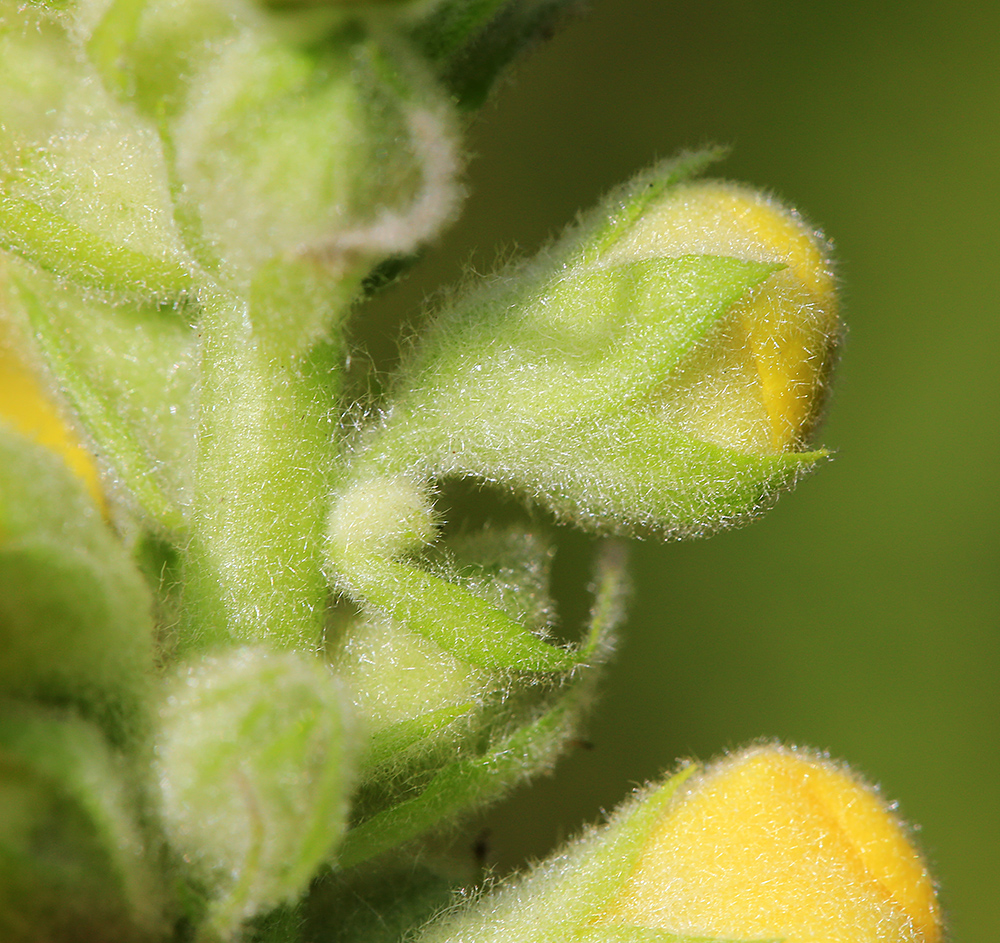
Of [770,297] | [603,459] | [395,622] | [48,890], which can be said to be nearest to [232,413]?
[395,622]

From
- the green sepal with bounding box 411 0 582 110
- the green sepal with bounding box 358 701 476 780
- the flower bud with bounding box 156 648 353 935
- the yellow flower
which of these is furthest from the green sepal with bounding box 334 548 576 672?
the yellow flower

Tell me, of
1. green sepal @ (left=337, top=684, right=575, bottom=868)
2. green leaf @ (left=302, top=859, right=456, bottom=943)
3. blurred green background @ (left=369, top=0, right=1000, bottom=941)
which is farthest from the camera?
blurred green background @ (left=369, top=0, right=1000, bottom=941)

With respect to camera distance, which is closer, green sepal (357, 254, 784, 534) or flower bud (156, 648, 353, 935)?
flower bud (156, 648, 353, 935)

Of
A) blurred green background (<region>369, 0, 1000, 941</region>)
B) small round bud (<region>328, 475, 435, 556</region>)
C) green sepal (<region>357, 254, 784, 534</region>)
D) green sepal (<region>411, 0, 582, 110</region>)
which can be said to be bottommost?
blurred green background (<region>369, 0, 1000, 941</region>)

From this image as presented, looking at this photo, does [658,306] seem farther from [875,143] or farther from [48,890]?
[875,143]

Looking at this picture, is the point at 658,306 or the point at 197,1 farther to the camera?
the point at 658,306

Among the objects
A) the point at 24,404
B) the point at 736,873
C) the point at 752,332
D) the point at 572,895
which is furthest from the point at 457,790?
the point at 24,404

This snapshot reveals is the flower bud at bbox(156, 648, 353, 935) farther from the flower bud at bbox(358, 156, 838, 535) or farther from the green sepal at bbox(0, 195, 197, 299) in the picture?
the green sepal at bbox(0, 195, 197, 299)
